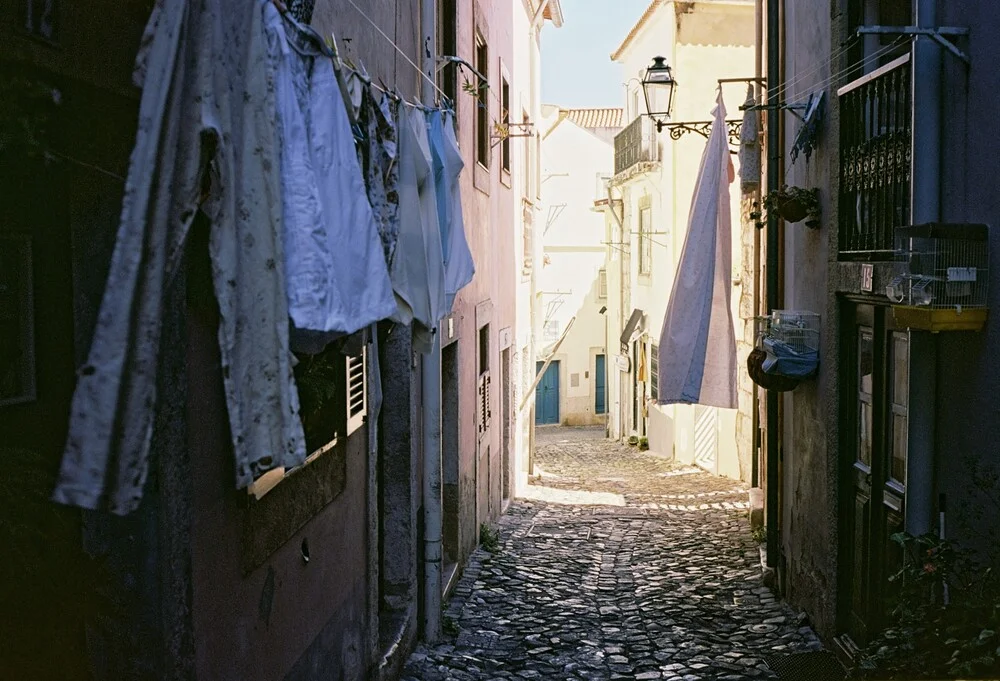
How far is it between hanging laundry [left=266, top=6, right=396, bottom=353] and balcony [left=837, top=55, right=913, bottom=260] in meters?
3.65

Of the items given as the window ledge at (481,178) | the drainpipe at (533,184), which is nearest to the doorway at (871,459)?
the window ledge at (481,178)

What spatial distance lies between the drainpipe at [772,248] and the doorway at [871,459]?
2351 mm

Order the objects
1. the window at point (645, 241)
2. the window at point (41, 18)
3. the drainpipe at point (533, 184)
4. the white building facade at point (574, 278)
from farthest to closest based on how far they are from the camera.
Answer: the white building facade at point (574, 278) < the window at point (645, 241) < the drainpipe at point (533, 184) < the window at point (41, 18)

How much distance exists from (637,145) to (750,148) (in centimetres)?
1607

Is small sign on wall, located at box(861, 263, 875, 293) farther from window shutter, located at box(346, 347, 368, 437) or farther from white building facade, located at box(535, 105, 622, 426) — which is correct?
white building facade, located at box(535, 105, 622, 426)

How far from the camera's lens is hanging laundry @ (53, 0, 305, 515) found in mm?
2908

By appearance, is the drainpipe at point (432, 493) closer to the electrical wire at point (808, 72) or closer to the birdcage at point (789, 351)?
the birdcage at point (789, 351)

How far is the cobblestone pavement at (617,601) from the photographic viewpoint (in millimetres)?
8281

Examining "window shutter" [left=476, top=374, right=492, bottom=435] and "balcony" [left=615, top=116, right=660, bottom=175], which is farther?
"balcony" [left=615, top=116, right=660, bottom=175]

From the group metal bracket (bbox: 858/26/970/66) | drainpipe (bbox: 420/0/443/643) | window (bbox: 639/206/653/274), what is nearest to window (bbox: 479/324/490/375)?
drainpipe (bbox: 420/0/443/643)

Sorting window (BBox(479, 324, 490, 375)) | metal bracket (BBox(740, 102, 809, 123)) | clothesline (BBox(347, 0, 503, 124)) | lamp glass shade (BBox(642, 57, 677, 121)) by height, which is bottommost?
window (BBox(479, 324, 490, 375))

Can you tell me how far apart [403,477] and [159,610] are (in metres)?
4.84

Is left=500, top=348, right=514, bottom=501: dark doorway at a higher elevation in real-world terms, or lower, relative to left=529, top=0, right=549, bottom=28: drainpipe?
lower

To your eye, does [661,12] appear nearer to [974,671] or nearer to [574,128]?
[574,128]
